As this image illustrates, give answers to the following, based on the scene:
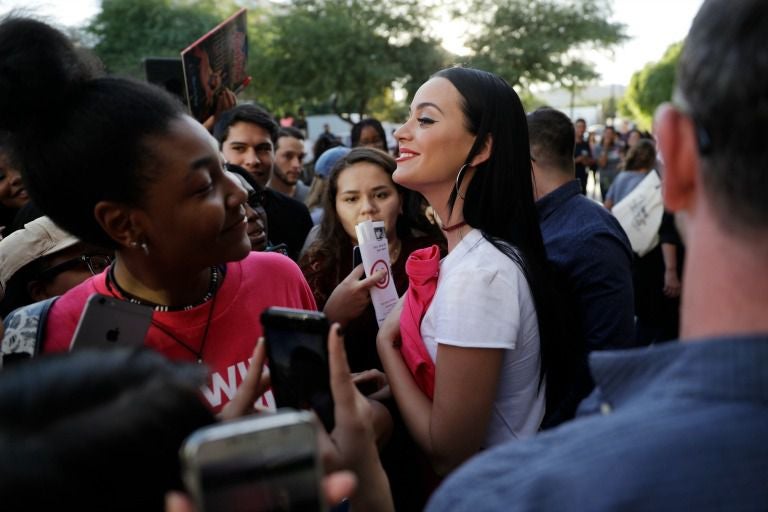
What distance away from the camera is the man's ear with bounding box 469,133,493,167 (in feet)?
6.52

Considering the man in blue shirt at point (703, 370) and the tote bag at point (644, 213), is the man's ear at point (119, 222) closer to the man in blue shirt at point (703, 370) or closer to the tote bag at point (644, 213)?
the man in blue shirt at point (703, 370)

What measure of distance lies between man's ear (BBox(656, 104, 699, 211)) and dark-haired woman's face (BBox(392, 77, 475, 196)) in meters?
1.14

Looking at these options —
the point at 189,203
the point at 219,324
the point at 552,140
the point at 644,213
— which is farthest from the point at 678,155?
the point at 644,213

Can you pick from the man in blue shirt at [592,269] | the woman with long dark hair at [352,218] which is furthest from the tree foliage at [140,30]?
the man in blue shirt at [592,269]

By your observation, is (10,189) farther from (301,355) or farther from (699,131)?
(699,131)

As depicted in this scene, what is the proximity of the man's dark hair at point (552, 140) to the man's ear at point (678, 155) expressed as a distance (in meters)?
2.62

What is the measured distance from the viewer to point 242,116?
4.23 meters

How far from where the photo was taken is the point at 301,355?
4.24ft

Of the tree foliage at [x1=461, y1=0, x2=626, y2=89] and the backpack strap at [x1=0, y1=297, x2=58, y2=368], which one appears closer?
the backpack strap at [x1=0, y1=297, x2=58, y2=368]

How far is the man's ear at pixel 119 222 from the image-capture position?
157 cm

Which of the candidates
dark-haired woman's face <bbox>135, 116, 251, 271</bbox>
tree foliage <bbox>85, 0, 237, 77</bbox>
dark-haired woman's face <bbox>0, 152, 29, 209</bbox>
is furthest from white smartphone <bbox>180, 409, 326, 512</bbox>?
tree foliage <bbox>85, 0, 237, 77</bbox>

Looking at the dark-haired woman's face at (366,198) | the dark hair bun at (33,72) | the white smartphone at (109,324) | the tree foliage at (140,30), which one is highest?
the tree foliage at (140,30)

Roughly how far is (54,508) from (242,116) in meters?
3.76

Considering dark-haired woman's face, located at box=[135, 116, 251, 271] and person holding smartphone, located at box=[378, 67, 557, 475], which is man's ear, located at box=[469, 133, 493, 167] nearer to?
person holding smartphone, located at box=[378, 67, 557, 475]
